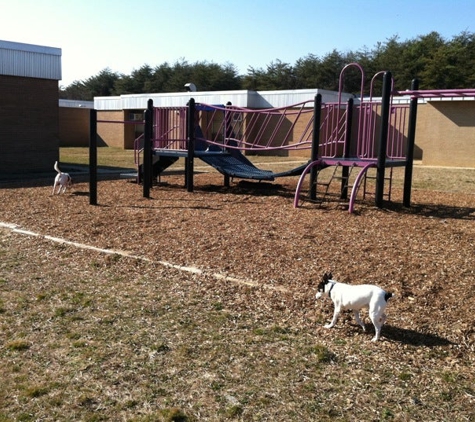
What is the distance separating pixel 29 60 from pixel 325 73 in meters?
46.6

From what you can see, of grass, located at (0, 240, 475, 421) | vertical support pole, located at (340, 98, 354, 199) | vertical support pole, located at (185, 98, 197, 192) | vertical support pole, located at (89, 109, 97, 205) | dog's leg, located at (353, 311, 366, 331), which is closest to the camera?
grass, located at (0, 240, 475, 421)

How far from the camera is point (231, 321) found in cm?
466

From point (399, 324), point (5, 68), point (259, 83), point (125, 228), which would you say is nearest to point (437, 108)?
point (5, 68)

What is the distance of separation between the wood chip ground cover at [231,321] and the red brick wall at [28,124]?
966cm

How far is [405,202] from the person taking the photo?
10.3 m

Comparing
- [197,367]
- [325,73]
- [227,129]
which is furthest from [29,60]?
[325,73]

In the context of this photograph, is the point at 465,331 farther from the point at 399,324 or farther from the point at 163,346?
the point at 163,346

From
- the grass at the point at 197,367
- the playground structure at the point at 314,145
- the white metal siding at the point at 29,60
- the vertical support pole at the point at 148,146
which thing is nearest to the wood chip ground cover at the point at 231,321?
the grass at the point at 197,367

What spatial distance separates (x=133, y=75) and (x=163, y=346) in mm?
75161

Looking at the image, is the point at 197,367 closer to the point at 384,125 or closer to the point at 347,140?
the point at 384,125

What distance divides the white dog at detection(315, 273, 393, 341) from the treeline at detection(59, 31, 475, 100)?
45.0 m

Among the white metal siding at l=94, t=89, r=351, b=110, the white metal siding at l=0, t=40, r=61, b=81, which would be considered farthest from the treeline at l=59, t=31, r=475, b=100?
the white metal siding at l=0, t=40, r=61, b=81

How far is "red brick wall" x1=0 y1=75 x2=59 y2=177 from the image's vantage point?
1739 cm

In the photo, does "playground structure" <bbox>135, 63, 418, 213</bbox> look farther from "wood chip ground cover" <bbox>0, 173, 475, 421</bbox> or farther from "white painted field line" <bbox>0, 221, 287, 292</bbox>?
"white painted field line" <bbox>0, 221, 287, 292</bbox>
